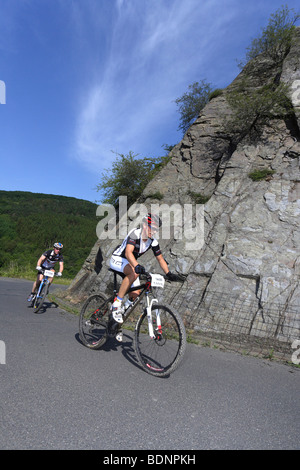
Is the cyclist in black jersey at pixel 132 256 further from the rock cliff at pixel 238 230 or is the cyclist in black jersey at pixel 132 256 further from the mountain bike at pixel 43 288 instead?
the mountain bike at pixel 43 288

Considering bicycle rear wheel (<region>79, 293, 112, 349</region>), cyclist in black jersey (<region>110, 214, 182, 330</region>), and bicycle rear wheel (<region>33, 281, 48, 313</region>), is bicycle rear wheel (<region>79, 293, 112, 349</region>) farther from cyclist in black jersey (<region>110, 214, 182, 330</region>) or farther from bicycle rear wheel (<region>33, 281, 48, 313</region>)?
bicycle rear wheel (<region>33, 281, 48, 313</region>)

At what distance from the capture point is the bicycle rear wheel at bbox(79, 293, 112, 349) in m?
4.60

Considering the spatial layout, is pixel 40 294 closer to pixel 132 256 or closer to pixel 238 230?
pixel 132 256

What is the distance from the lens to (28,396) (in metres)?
2.68

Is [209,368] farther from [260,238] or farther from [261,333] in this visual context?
[260,238]

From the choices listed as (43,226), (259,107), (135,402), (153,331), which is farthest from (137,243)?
(43,226)

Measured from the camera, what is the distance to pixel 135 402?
109 inches

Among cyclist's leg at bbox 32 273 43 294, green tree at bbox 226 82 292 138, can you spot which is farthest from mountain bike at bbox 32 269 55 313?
green tree at bbox 226 82 292 138

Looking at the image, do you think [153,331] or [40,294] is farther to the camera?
[40,294]

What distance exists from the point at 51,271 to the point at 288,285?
6.69 meters

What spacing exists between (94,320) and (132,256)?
1488mm

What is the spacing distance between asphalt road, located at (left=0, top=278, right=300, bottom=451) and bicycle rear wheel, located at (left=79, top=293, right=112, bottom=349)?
8.8 inches

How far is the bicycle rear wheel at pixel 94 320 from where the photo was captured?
4.60 metres
